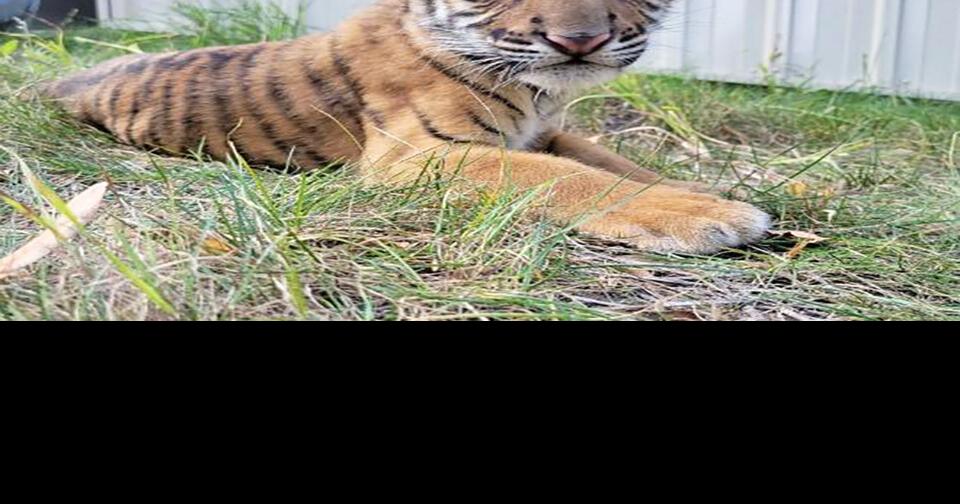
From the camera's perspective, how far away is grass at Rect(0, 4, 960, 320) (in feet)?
3.57

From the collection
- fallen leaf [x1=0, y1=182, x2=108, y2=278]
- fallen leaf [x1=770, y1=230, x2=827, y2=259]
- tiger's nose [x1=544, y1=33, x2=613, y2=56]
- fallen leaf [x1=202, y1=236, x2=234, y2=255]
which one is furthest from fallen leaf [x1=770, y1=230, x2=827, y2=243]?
fallen leaf [x1=0, y1=182, x2=108, y2=278]

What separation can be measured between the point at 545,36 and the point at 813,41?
1.92 metres

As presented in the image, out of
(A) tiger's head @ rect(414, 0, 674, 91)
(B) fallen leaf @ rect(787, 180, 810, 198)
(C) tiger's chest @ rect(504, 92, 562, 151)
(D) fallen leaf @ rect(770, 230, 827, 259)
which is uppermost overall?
(A) tiger's head @ rect(414, 0, 674, 91)

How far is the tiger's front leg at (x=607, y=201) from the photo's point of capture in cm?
146

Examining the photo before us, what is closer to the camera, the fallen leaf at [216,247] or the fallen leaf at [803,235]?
the fallen leaf at [216,247]

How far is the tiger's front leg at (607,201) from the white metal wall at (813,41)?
5.28 ft

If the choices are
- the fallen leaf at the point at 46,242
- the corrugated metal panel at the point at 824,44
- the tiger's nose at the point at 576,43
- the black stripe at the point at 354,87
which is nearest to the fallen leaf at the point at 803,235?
the tiger's nose at the point at 576,43

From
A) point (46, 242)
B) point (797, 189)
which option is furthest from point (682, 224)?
point (46, 242)

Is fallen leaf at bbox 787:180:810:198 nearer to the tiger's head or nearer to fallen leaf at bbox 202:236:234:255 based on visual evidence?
the tiger's head

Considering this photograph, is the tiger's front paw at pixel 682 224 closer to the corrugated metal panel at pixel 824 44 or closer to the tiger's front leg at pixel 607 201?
the tiger's front leg at pixel 607 201

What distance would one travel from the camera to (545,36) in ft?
5.42

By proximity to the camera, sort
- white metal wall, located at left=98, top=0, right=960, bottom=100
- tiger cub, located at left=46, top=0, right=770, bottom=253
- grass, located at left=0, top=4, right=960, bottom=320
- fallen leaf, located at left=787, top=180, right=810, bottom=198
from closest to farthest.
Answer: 1. grass, located at left=0, top=4, right=960, bottom=320
2. tiger cub, located at left=46, top=0, right=770, bottom=253
3. fallen leaf, located at left=787, top=180, right=810, bottom=198
4. white metal wall, located at left=98, top=0, right=960, bottom=100

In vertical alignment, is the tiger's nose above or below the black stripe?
above

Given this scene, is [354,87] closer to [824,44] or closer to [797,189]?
[797,189]
